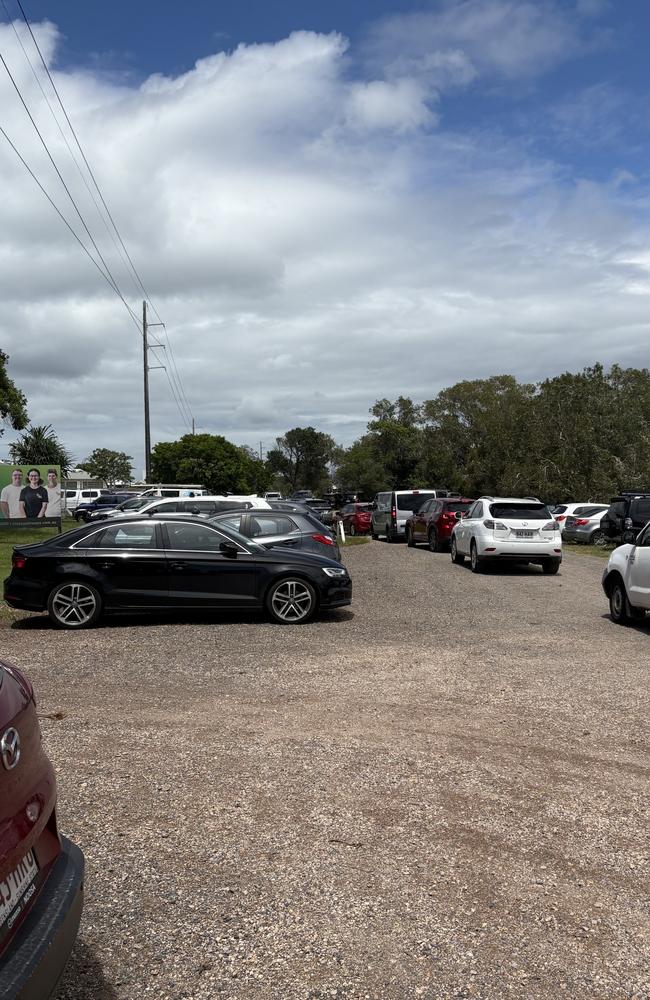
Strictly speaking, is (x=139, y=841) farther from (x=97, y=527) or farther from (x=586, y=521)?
(x=586, y=521)

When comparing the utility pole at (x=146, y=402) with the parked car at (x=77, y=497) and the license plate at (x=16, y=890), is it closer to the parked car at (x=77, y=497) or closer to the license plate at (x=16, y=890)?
the parked car at (x=77, y=497)

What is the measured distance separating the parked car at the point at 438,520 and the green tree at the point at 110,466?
9816 centimetres

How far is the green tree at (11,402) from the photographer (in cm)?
3148

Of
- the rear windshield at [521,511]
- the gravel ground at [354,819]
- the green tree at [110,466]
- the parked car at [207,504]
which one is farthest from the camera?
the green tree at [110,466]

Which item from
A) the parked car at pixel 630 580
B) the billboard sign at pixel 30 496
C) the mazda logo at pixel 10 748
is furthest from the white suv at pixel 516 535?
the billboard sign at pixel 30 496

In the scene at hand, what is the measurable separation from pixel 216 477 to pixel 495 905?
88.3 meters

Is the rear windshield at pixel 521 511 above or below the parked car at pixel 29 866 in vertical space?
above

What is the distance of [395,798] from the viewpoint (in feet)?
15.3

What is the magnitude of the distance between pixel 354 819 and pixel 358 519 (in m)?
33.8

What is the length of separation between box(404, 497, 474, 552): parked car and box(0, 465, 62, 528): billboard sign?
12.9 meters

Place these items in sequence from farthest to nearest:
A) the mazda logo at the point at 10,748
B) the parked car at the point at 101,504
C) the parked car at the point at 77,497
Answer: the parked car at the point at 77,497, the parked car at the point at 101,504, the mazda logo at the point at 10,748

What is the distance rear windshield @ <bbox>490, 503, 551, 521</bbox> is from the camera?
1781cm

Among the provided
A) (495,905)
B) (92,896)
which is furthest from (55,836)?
(495,905)

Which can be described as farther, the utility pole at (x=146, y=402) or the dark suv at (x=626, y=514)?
the utility pole at (x=146, y=402)
